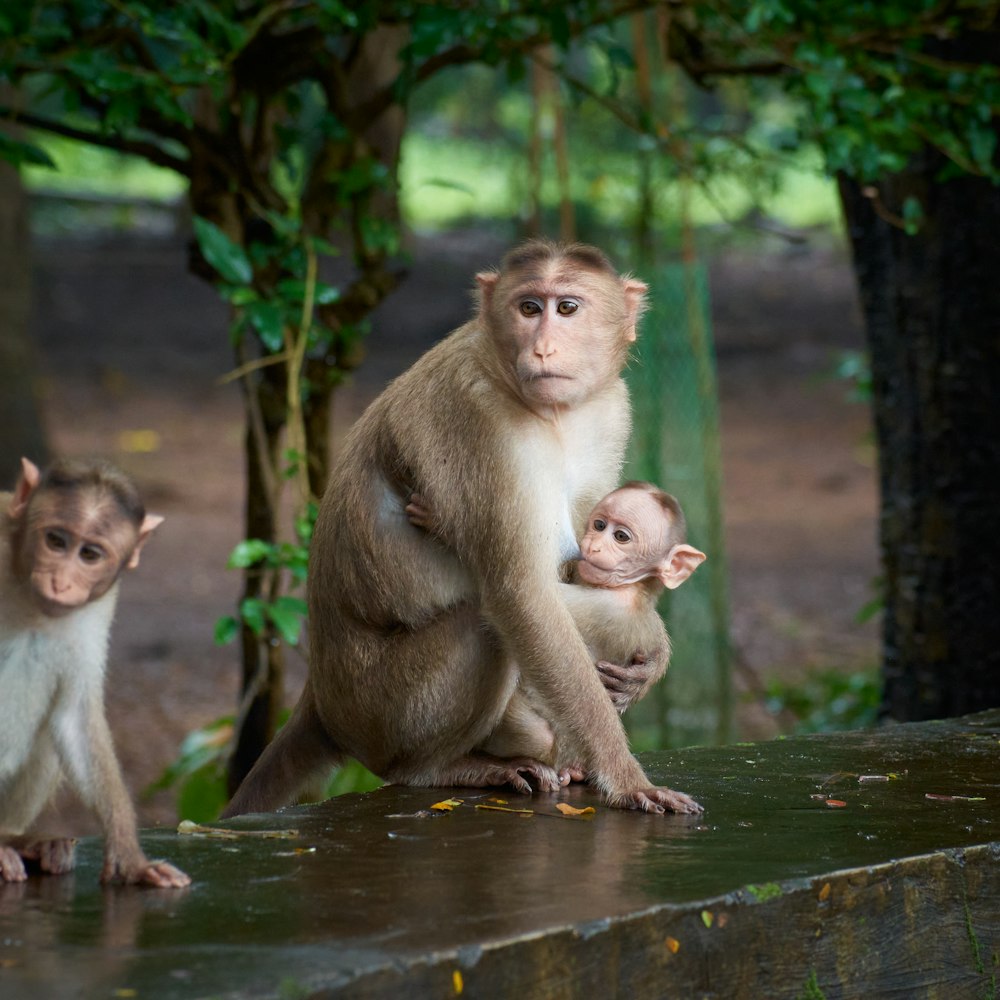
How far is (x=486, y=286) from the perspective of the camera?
4.52 meters

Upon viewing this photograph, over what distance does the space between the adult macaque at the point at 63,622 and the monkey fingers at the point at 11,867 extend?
20mm

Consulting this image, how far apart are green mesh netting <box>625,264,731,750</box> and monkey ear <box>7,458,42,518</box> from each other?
4.18 metres

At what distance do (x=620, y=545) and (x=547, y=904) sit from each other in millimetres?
1763

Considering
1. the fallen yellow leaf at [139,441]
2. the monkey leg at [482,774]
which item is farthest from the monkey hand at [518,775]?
the fallen yellow leaf at [139,441]

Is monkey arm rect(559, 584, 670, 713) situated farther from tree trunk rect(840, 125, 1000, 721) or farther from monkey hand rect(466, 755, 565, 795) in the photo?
tree trunk rect(840, 125, 1000, 721)

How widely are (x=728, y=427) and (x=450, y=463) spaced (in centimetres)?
1341

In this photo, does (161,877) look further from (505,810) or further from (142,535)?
(505,810)

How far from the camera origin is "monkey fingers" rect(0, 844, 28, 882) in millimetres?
3096

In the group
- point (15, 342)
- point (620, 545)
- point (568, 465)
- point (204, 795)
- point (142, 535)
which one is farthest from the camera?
point (15, 342)

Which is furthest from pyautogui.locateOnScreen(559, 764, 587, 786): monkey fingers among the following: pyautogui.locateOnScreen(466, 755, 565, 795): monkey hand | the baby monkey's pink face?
the baby monkey's pink face

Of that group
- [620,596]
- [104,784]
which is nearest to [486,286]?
[620,596]

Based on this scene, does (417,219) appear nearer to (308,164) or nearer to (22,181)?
(22,181)

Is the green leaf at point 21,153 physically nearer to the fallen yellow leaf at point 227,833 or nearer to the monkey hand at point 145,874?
the fallen yellow leaf at point 227,833

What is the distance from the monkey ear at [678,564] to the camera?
15.2 ft
